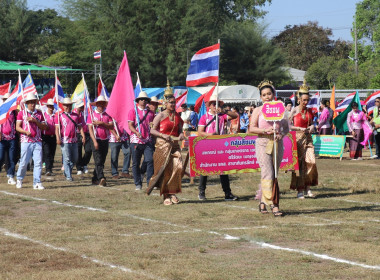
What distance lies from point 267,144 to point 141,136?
4.23 metres

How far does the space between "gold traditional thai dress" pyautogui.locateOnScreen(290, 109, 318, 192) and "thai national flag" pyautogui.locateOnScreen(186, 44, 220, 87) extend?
174 centimetres

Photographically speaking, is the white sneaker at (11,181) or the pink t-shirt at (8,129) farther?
the pink t-shirt at (8,129)

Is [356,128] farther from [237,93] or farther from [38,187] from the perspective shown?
[237,93]

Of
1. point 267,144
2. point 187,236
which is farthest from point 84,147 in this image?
point 187,236

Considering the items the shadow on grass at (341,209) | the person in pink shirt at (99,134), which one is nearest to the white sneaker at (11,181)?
the person in pink shirt at (99,134)

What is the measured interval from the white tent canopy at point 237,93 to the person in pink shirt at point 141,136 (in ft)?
74.1

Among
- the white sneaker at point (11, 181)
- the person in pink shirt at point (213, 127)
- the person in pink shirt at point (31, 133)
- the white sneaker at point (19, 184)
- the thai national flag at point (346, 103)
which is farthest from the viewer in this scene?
the thai national flag at point (346, 103)

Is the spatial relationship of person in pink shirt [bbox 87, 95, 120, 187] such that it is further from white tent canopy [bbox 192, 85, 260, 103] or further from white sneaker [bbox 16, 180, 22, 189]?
white tent canopy [bbox 192, 85, 260, 103]

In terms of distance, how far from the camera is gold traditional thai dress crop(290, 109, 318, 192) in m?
13.3

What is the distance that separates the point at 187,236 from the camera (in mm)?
9062

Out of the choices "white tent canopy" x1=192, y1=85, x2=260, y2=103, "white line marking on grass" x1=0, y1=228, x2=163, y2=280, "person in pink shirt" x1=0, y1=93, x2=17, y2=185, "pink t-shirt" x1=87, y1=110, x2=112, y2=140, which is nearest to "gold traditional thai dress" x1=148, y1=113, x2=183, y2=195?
"white line marking on grass" x1=0, y1=228, x2=163, y2=280

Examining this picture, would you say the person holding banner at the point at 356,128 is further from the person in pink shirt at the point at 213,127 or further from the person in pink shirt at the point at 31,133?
the person in pink shirt at the point at 31,133

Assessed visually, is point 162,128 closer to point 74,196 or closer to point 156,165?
point 156,165

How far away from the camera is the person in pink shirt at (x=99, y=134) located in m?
16.1
